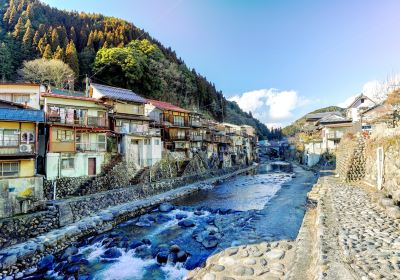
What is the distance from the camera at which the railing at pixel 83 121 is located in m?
21.5

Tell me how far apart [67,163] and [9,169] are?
514 centimetres

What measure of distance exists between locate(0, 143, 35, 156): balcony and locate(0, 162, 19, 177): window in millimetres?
738

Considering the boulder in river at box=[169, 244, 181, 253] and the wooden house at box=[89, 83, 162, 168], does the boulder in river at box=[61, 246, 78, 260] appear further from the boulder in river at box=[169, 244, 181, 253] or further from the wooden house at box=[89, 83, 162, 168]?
the wooden house at box=[89, 83, 162, 168]

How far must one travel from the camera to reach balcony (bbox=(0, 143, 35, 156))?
56.4 feet

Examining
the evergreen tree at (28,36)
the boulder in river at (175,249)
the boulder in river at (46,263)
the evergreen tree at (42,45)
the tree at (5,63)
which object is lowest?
the boulder in river at (46,263)

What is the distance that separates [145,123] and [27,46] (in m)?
29.6

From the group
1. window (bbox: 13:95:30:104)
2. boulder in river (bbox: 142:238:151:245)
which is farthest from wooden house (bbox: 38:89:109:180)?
boulder in river (bbox: 142:238:151:245)

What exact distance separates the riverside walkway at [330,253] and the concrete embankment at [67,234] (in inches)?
370

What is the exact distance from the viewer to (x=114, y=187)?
967 inches

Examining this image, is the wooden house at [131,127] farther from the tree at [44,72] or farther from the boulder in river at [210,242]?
the boulder in river at [210,242]

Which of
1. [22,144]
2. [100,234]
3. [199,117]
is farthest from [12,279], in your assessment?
[199,117]

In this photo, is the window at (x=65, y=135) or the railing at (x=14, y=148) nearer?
the railing at (x=14, y=148)

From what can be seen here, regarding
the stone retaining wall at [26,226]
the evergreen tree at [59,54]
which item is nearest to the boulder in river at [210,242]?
the stone retaining wall at [26,226]

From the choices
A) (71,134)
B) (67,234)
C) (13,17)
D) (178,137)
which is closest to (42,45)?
(13,17)
